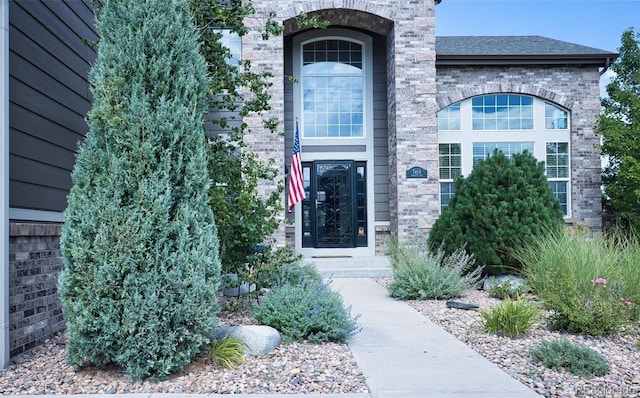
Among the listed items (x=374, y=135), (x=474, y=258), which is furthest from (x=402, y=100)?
(x=474, y=258)

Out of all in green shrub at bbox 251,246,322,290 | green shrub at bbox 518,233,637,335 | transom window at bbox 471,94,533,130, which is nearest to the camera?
green shrub at bbox 518,233,637,335

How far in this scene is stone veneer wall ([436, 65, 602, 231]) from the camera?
447 inches

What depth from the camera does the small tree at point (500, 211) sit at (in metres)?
7.19

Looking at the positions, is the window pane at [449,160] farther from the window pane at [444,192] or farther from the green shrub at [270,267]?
the green shrub at [270,267]

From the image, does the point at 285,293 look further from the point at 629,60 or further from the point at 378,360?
the point at 629,60

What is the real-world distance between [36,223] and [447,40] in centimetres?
1122

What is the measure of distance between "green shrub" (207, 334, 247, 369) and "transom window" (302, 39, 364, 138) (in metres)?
8.18

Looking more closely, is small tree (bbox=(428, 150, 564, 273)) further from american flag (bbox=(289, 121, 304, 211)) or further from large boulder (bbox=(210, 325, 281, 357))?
large boulder (bbox=(210, 325, 281, 357))

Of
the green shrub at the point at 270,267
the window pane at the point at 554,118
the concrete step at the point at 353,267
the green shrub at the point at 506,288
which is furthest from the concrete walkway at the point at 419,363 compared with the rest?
the window pane at the point at 554,118

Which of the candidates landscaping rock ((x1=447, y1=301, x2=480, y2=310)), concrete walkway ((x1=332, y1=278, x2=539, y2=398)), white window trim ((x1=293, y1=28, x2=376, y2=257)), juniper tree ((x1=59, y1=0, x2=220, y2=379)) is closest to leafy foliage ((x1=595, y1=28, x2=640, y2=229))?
white window trim ((x1=293, y1=28, x2=376, y2=257))

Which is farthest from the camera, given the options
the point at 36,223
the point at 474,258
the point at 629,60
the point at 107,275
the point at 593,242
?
the point at 629,60

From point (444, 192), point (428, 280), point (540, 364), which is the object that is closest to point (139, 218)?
point (540, 364)

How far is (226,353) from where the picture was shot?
3.58 meters

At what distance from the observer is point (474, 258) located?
24.5 ft
